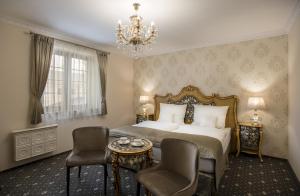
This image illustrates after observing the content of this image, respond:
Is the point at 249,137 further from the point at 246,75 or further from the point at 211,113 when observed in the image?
the point at 246,75

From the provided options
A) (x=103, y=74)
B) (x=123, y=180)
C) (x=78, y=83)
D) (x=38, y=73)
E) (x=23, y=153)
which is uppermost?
(x=103, y=74)

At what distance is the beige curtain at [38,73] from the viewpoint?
3354 millimetres

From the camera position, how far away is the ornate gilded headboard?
13.4ft

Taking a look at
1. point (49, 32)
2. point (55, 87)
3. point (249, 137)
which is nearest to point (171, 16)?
point (49, 32)

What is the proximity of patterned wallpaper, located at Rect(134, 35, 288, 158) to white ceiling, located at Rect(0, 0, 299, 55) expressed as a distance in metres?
0.36

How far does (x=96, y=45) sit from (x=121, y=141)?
3.01 m

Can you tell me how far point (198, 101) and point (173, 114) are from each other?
2.44 ft

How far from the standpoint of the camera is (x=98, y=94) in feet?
15.3

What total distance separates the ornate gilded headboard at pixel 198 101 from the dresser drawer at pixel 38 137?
2.89m

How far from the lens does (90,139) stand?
9.35 feet

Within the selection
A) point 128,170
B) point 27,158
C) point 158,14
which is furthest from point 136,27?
point 27,158

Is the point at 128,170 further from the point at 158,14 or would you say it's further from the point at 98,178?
the point at 158,14

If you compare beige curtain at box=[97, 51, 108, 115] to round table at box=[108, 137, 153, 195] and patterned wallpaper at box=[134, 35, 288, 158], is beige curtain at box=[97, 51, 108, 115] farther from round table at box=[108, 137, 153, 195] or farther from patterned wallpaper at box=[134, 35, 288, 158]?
round table at box=[108, 137, 153, 195]

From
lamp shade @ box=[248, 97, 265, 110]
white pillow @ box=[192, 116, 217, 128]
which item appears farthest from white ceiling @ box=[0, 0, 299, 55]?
white pillow @ box=[192, 116, 217, 128]
